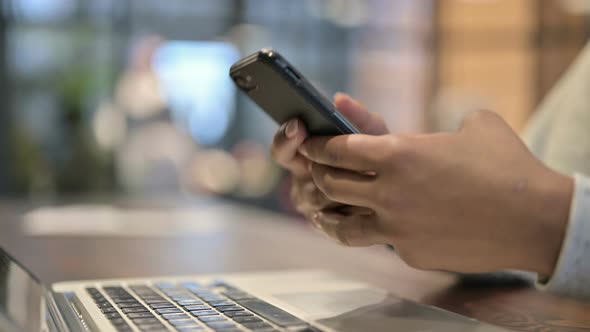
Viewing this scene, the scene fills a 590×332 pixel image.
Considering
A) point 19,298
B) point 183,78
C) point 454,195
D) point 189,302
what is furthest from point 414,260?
point 183,78

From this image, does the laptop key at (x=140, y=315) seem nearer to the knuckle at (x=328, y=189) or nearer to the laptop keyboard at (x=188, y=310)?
the laptop keyboard at (x=188, y=310)

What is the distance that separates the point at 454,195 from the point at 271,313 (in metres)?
0.14

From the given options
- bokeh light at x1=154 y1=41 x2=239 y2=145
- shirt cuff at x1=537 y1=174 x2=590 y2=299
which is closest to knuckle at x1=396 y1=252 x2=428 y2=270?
shirt cuff at x1=537 y1=174 x2=590 y2=299

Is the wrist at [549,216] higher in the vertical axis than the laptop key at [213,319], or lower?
higher

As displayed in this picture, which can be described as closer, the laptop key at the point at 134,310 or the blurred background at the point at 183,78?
the laptop key at the point at 134,310

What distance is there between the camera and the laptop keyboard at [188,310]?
380 mm

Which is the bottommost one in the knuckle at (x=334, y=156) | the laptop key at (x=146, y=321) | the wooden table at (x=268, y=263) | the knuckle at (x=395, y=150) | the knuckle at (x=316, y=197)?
the wooden table at (x=268, y=263)

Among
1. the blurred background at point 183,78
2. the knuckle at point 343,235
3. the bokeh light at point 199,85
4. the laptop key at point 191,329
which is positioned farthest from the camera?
the bokeh light at point 199,85

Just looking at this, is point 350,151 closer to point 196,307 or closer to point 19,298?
point 196,307

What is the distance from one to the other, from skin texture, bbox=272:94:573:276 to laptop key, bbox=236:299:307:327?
0.08 metres

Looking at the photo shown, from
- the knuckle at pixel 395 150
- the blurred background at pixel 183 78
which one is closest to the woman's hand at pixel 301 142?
the knuckle at pixel 395 150

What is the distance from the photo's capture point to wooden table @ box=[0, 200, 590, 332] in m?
0.53

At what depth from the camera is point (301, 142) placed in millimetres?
507

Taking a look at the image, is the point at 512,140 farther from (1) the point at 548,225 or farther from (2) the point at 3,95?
(2) the point at 3,95
